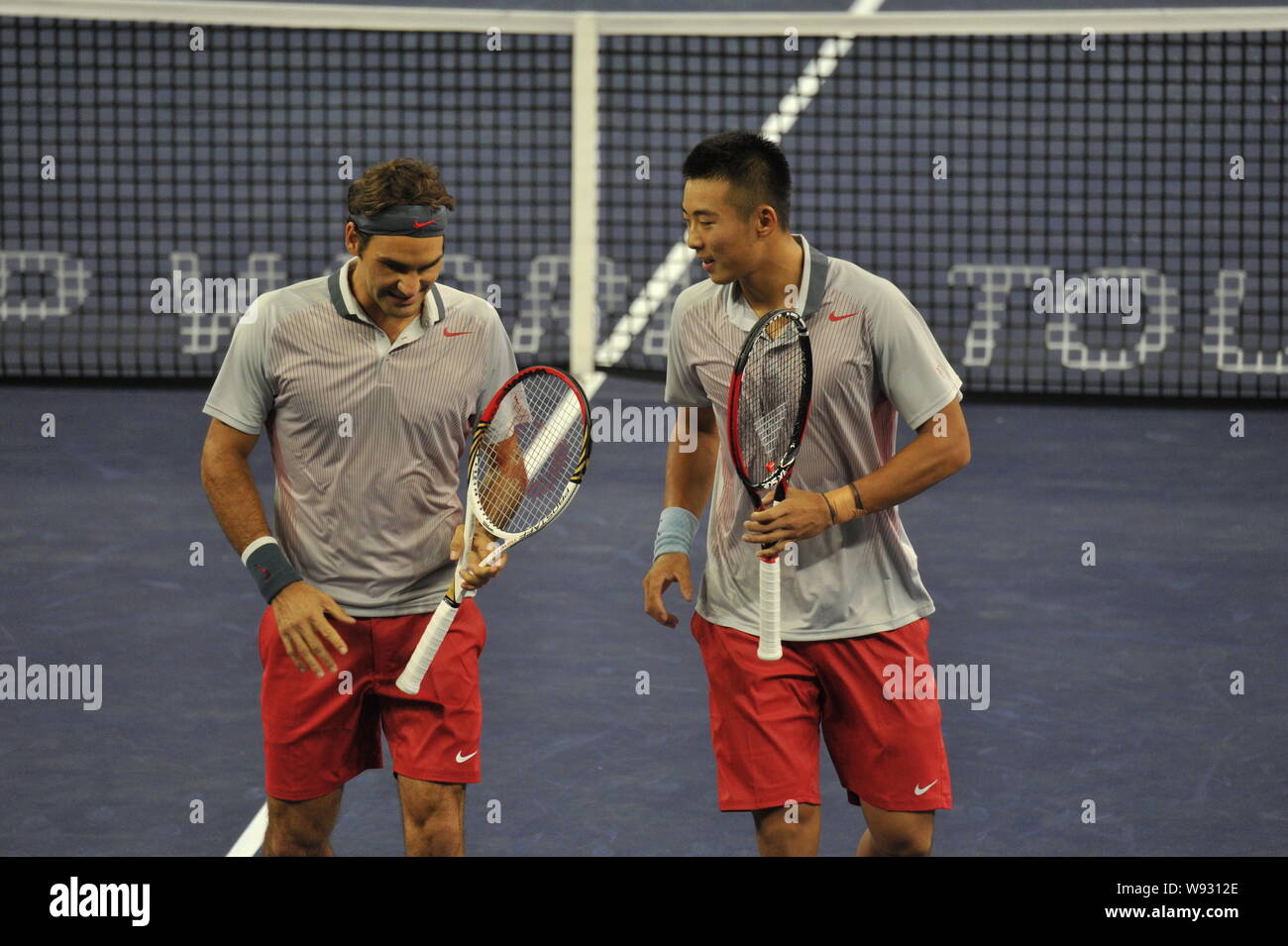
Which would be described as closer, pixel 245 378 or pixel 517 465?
pixel 245 378

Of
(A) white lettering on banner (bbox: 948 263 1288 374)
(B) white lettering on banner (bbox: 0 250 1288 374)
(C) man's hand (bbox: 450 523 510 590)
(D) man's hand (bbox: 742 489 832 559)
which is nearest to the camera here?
(D) man's hand (bbox: 742 489 832 559)

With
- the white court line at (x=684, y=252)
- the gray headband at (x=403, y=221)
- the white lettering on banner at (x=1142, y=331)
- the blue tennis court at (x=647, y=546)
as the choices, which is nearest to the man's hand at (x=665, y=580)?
the gray headband at (x=403, y=221)

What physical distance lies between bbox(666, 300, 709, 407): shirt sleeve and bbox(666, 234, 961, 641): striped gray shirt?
82mm

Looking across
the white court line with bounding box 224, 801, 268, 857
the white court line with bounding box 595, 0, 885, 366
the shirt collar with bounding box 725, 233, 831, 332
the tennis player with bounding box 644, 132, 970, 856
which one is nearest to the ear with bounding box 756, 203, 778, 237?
the tennis player with bounding box 644, 132, 970, 856

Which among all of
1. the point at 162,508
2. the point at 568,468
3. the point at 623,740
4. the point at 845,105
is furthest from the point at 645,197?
the point at 568,468

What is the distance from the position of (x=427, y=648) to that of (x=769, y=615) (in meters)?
0.80

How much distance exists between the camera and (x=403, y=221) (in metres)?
4.45

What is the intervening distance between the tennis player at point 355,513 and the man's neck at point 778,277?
2.32 feet

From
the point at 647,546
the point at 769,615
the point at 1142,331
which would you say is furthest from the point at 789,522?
the point at 1142,331

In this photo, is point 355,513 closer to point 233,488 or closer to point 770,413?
point 233,488

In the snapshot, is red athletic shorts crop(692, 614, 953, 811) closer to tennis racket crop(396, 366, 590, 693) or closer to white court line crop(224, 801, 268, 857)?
tennis racket crop(396, 366, 590, 693)

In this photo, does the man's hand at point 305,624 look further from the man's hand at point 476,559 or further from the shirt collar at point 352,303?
the shirt collar at point 352,303

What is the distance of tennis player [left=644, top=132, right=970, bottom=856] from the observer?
451 centimetres
